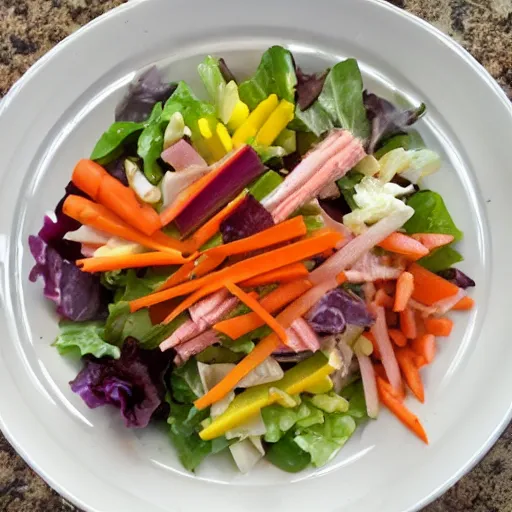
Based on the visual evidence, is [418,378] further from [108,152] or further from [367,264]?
[108,152]

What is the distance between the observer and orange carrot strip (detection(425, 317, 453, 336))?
1264 mm

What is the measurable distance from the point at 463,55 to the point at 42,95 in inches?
32.7

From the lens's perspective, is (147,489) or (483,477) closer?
(147,489)

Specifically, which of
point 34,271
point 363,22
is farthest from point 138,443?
point 363,22

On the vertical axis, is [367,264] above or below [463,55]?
below

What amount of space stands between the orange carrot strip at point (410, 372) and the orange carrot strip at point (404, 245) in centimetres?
21

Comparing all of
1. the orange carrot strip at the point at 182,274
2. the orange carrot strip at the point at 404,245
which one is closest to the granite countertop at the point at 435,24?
the orange carrot strip at the point at 404,245

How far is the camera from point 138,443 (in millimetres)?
1273

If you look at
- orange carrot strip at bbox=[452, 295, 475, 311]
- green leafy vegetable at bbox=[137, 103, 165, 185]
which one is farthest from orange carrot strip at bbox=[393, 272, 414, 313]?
green leafy vegetable at bbox=[137, 103, 165, 185]

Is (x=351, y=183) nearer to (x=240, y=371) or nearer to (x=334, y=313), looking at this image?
(x=334, y=313)

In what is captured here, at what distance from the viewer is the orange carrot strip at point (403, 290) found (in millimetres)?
1234

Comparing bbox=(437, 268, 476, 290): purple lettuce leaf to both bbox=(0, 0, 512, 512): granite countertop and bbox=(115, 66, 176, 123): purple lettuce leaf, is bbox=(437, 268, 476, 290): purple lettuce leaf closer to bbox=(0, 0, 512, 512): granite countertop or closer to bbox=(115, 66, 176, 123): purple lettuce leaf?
bbox=(0, 0, 512, 512): granite countertop

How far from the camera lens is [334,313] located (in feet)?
3.95

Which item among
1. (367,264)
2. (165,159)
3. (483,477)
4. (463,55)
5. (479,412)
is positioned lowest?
(483,477)
